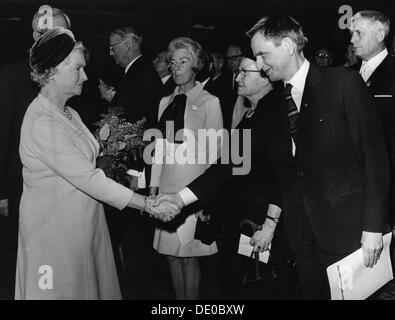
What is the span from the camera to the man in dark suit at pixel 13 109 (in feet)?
11.5

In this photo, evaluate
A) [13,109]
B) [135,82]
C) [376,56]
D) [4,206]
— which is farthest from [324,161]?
[135,82]

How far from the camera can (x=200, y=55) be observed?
4078 millimetres

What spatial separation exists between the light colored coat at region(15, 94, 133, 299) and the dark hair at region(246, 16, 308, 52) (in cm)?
99

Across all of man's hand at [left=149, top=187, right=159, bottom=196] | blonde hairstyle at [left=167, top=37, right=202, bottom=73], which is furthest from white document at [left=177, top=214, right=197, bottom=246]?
blonde hairstyle at [left=167, top=37, right=202, bottom=73]

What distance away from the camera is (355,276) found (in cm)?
244

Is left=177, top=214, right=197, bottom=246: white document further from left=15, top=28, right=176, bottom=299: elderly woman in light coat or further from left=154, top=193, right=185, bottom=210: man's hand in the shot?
left=15, top=28, right=176, bottom=299: elderly woman in light coat

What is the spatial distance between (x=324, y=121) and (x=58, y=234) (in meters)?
1.28

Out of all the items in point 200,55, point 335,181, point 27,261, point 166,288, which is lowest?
point 166,288

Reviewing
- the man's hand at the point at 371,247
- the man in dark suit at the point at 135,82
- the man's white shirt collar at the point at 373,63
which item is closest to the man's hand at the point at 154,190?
the man in dark suit at the point at 135,82

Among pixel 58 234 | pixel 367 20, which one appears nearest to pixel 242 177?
pixel 58 234

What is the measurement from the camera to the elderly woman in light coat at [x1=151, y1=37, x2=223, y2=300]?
3.80m

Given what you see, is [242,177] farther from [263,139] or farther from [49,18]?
[49,18]

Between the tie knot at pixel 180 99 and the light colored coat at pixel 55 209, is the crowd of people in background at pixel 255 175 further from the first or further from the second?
the tie knot at pixel 180 99

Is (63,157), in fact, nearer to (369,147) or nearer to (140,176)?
(369,147)
